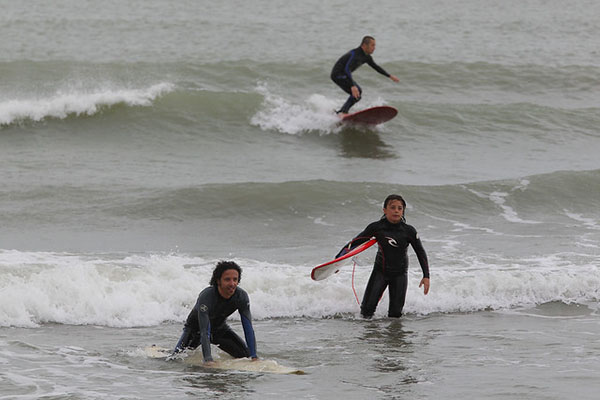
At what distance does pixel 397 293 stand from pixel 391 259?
16.2 inches

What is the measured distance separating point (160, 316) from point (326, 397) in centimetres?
347

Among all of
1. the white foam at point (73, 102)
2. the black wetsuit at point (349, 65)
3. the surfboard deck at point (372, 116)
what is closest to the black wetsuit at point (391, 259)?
the black wetsuit at point (349, 65)

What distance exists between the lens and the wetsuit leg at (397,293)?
32.3 feet

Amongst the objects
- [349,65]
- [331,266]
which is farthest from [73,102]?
[331,266]

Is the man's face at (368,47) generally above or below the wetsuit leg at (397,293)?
above

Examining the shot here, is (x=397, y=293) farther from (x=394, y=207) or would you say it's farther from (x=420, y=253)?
(x=394, y=207)

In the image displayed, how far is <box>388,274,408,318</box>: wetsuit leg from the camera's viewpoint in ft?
32.3

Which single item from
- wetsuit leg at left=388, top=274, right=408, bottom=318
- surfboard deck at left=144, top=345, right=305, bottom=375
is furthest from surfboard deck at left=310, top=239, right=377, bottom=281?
surfboard deck at left=144, top=345, right=305, bottom=375

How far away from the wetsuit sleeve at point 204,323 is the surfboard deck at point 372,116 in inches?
488

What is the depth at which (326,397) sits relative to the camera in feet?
23.1

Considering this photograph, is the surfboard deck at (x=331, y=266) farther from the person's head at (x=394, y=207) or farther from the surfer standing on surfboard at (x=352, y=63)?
the surfer standing on surfboard at (x=352, y=63)

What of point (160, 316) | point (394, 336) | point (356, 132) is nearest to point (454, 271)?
point (394, 336)

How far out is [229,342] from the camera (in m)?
8.20

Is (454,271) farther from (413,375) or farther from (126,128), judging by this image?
(126,128)
